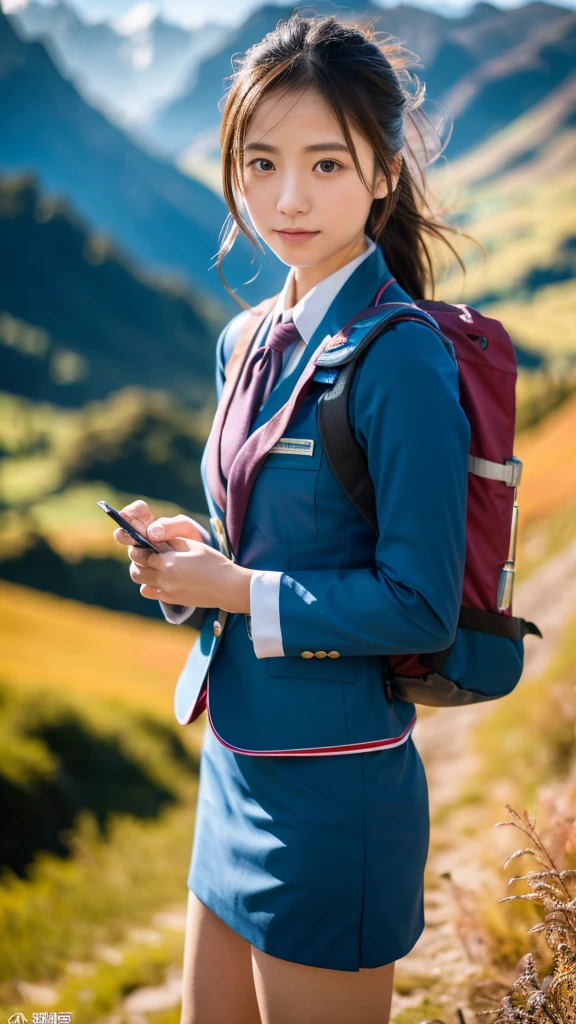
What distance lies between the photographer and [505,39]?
1037 inches

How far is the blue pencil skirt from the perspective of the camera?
1190 millimetres

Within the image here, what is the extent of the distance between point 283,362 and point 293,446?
0.19m

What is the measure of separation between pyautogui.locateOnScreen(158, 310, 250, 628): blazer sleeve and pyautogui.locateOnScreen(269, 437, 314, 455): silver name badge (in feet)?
0.98

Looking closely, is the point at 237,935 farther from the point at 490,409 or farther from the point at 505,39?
the point at 505,39

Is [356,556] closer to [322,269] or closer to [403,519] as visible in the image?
[403,519]

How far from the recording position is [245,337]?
1458 millimetres

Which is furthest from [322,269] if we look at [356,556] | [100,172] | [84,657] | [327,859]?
[100,172]

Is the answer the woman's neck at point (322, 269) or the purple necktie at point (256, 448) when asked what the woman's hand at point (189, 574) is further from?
the woman's neck at point (322, 269)

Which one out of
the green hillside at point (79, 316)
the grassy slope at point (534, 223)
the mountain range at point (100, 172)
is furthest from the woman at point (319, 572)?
the mountain range at point (100, 172)

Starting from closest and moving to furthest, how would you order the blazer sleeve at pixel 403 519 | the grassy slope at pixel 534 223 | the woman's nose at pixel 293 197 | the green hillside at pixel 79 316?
1. the blazer sleeve at pixel 403 519
2. the woman's nose at pixel 293 197
3. the grassy slope at pixel 534 223
4. the green hillside at pixel 79 316

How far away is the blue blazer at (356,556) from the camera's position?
1.08 metres

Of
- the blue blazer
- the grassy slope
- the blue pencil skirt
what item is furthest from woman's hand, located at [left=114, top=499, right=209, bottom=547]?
the grassy slope

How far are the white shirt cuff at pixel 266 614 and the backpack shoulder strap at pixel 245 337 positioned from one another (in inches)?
15.8

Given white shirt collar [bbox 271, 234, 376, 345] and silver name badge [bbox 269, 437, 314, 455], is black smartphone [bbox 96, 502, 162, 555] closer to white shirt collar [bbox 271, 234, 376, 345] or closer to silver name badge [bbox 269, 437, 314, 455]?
silver name badge [bbox 269, 437, 314, 455]
